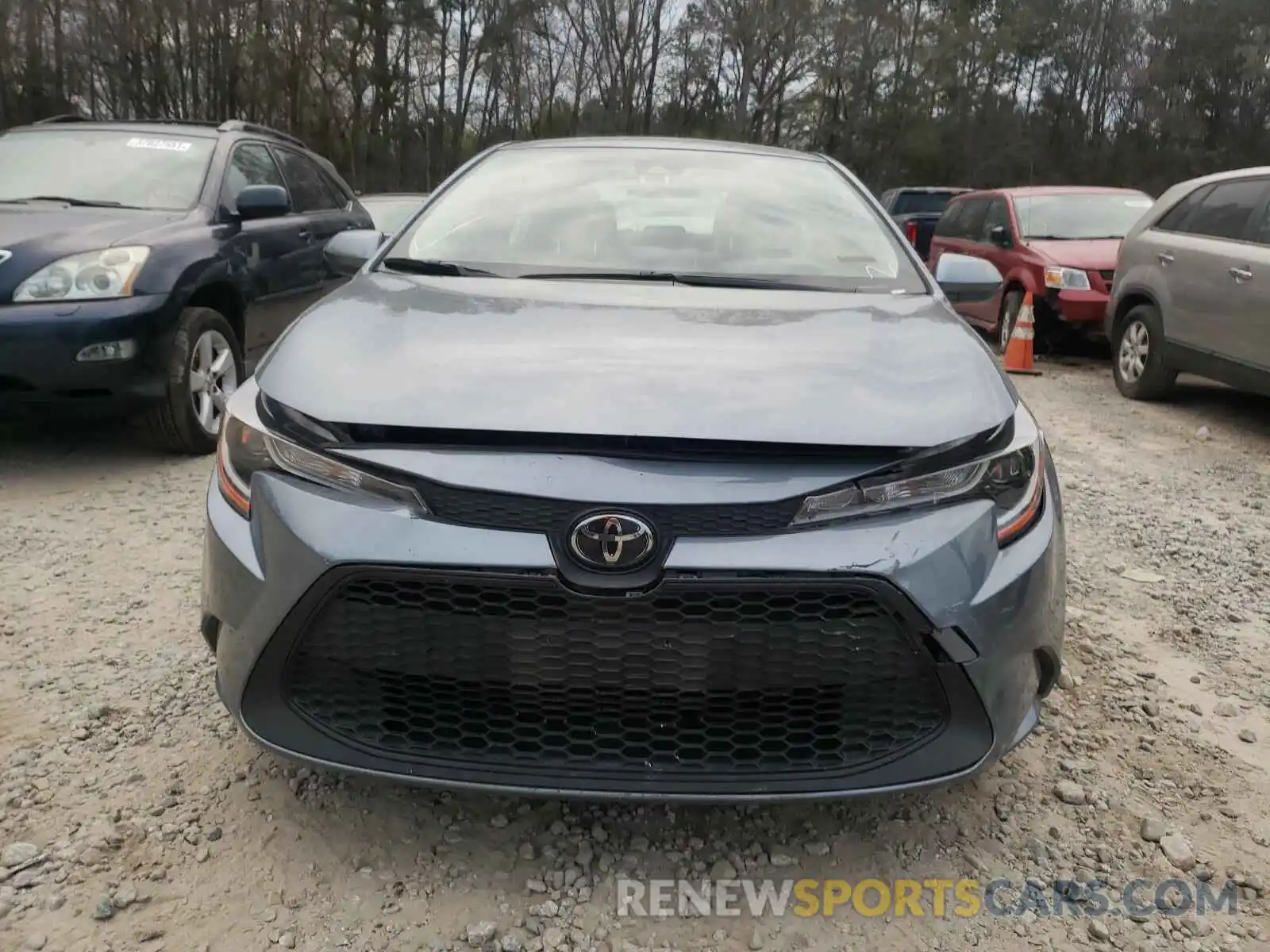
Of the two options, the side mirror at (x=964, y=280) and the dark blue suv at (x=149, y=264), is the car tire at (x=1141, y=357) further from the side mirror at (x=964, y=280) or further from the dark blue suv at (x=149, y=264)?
the dark blue suv at (x=149, y=264)

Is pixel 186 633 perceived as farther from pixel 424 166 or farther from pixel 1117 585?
pixel 424 166

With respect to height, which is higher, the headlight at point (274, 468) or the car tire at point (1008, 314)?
the headlight at point (274, 468)

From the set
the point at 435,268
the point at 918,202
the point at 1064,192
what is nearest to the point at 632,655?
the point at 435,268

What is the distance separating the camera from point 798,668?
175 cm

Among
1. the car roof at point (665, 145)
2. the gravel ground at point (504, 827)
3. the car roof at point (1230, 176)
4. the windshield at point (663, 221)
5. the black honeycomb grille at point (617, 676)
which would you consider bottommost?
the gravel ground at point (504, 827)

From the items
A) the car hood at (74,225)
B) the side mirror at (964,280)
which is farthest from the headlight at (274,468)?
the car hood at (74,225)

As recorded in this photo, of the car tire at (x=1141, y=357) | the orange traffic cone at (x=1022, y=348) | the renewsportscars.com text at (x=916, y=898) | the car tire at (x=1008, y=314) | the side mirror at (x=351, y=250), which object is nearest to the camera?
the renewsportscars.com text at (x=916, y=898)

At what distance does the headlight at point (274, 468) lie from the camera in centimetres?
176

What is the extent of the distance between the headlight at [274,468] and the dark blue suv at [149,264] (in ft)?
7.99

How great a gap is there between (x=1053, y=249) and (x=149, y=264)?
23.4ft

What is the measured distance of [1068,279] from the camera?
8133 mm

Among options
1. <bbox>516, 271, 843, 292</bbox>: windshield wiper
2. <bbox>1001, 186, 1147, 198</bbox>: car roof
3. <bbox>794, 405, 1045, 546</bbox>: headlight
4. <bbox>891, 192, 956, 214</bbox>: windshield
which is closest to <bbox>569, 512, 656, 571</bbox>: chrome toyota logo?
<bbox>794, 405, 1045, 546</bbox>: headlight

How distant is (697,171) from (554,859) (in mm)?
2177

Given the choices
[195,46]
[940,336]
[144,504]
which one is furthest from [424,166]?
[940,336]
